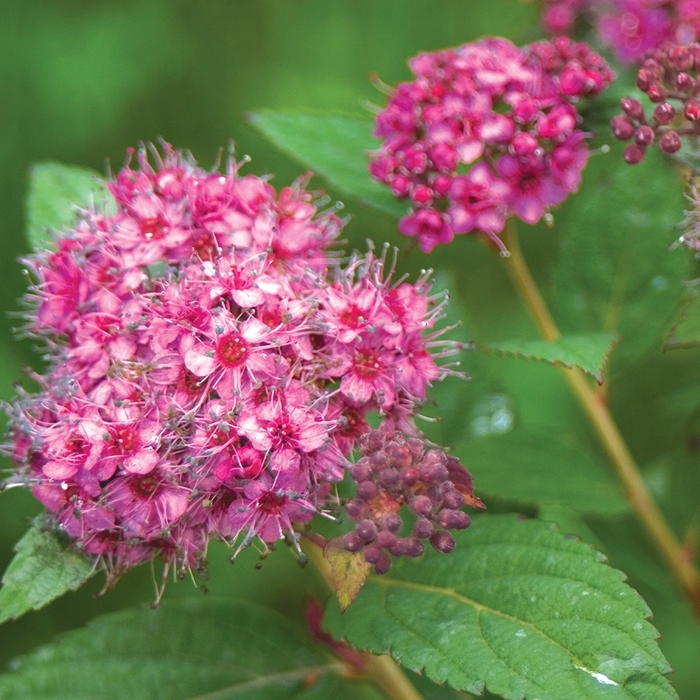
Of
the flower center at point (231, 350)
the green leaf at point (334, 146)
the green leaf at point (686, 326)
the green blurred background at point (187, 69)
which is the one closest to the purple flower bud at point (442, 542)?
the flower center at point (231, 350)

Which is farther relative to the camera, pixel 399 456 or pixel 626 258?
pixel 626 258

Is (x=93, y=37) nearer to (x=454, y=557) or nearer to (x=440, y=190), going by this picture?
(x=440, y=190)

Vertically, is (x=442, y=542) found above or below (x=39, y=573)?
above

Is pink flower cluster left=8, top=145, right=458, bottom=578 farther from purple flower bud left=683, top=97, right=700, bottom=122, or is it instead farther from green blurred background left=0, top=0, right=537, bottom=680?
green blurred background left=0, top=0, right=537, bottom=680

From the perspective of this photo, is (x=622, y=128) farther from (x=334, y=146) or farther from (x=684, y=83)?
(x=334, y=146)

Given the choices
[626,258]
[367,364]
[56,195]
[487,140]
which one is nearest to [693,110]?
[487,140]

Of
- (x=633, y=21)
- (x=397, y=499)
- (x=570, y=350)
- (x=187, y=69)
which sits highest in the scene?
A: (x=633, y=21)
